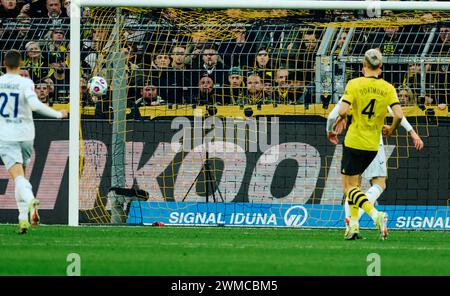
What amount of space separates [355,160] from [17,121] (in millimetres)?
4092

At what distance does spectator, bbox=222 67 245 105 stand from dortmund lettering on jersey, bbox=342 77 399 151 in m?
4.52

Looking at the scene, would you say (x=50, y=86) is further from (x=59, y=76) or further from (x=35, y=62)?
(x=35, y=62)

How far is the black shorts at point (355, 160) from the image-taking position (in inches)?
547

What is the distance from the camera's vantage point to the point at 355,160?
548 inches

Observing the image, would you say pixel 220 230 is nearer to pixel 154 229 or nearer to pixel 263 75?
Answer: pixel 154 229

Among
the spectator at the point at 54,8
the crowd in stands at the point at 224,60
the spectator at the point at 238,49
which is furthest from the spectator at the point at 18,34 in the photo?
the spectator at the point at 238,49

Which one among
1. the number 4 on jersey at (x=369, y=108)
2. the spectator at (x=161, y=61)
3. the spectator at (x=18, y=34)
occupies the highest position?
the spectator at (x=18, y=34)

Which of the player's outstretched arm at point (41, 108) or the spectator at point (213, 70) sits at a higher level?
the spectator at point (213, 70)

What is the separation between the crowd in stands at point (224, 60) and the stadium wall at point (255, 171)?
50 cm

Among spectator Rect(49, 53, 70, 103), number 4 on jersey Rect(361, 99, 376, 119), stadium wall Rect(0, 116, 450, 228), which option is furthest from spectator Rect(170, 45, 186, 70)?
number 4 on jersey Rect(361, 99, 376, 119)

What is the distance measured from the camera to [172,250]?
11.7m

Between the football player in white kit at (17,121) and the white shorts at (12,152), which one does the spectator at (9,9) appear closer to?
the football player in white kit at (17,121)

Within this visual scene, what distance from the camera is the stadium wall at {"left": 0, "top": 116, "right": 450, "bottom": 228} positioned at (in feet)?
58.5

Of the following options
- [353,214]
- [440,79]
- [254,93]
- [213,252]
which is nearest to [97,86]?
[254,93]
